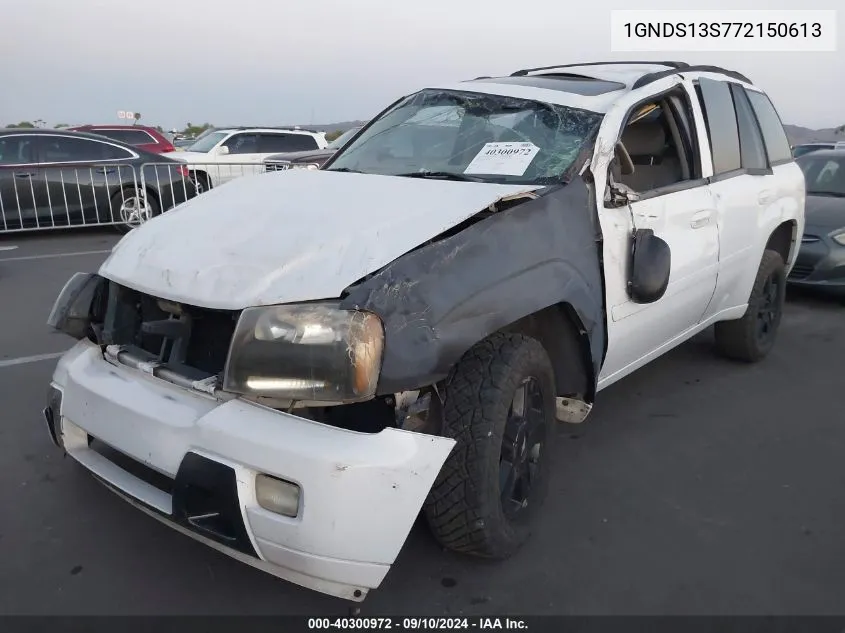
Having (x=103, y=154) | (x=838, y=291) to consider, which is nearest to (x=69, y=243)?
(x=103, y=154)

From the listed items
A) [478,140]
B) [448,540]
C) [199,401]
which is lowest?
[448,540]

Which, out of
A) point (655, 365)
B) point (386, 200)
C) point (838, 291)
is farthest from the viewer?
point (838, 291)

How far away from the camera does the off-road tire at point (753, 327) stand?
171 inches

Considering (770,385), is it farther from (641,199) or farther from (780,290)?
(641,199)

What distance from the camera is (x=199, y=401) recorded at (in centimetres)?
209

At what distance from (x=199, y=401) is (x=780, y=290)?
4.16 m

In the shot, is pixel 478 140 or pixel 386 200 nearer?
pixel 386 200

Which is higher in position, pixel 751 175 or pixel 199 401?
pixel 751 175

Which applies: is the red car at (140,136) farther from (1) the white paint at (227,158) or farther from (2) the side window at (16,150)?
(2) the side window at (16,150)

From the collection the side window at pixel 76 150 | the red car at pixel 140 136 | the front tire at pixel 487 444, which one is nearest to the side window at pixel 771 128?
the front tire at pixel 487 444

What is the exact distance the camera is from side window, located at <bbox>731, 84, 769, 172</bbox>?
160 inches

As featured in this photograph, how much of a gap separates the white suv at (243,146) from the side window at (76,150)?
2.18 meters

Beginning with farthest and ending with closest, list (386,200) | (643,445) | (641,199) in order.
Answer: (643,445) → (641,199) → (386,200)

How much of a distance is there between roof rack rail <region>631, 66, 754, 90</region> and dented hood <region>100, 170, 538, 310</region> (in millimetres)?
1203
